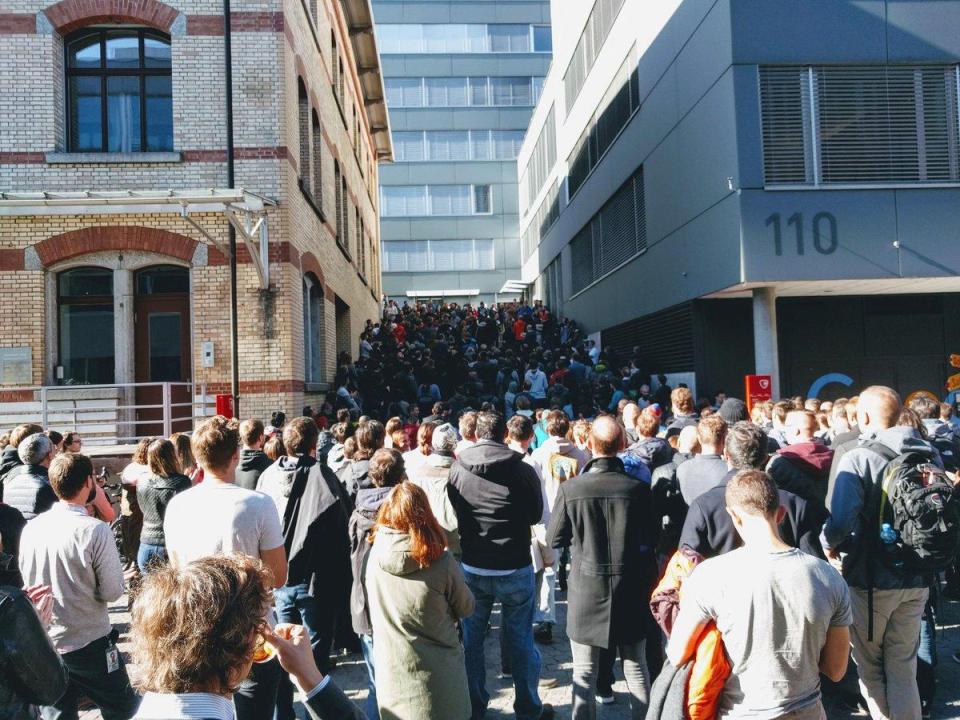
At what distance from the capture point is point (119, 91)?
41.6ft

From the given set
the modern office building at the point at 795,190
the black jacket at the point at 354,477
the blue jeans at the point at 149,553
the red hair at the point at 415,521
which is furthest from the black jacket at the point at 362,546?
the modern office building at the point at 795,190

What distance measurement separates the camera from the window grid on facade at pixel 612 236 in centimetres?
1995

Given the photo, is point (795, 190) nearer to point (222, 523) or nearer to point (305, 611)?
point (305, 611)

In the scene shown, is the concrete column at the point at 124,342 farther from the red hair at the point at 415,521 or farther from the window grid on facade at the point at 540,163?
the window grid on facade at the point at 540,163

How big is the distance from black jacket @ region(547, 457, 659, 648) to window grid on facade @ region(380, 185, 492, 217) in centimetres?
4150

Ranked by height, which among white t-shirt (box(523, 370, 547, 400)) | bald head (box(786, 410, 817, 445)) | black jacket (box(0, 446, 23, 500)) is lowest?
black jacket (box(0, 446, 23, 500))

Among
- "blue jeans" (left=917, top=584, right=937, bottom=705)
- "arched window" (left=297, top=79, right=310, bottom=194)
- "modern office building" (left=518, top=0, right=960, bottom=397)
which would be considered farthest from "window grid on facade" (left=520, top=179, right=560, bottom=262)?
"blue jeans" (left=917, top=584, right=937, bottom=705)

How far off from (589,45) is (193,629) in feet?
87.0

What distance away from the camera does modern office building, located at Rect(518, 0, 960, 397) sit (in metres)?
13.6

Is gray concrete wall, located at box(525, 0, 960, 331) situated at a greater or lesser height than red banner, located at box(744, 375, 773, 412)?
greater

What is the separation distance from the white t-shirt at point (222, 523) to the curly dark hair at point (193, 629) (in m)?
1.95

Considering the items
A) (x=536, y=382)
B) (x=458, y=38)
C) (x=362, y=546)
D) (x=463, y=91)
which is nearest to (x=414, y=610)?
(x=362, y=546)

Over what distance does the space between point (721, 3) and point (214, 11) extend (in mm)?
9324

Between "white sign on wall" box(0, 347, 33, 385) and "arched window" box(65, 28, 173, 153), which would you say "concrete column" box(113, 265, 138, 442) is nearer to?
"white sign on wall" box(0, 347, 33, 385)
